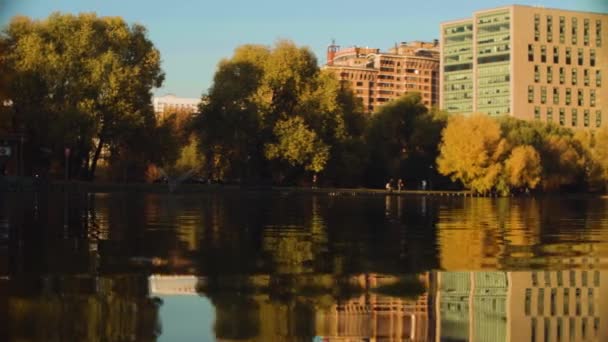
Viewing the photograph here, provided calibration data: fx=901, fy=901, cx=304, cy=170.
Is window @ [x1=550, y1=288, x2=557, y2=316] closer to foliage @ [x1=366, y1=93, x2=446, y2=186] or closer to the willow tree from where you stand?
the willow tree

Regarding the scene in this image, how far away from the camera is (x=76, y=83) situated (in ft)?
225

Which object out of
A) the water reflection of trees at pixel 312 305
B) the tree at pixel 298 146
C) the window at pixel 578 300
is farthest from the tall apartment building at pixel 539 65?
the window at pixel 578 300

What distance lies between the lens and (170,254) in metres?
13.9

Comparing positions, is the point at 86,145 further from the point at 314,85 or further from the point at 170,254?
the point at 170,254

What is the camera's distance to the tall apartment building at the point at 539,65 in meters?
156

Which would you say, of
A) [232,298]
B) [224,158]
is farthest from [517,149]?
[232,298]

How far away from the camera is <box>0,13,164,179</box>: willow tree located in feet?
221

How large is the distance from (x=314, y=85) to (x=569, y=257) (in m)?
67.7

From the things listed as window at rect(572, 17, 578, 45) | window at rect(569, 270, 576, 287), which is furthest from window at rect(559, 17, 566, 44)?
window at rect(569, 270, 576, 287)

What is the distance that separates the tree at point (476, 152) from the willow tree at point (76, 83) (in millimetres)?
27907

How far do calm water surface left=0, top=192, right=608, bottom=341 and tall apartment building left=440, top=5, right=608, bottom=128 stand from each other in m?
143

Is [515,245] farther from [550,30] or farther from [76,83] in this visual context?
[550,30]

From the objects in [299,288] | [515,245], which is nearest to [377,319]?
[299,288]

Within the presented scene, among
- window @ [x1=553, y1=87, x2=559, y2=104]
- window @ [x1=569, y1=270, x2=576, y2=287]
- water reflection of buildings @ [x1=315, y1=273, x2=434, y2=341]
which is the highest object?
window @ [x1=553, y1=87, x2=559, y2=104]
